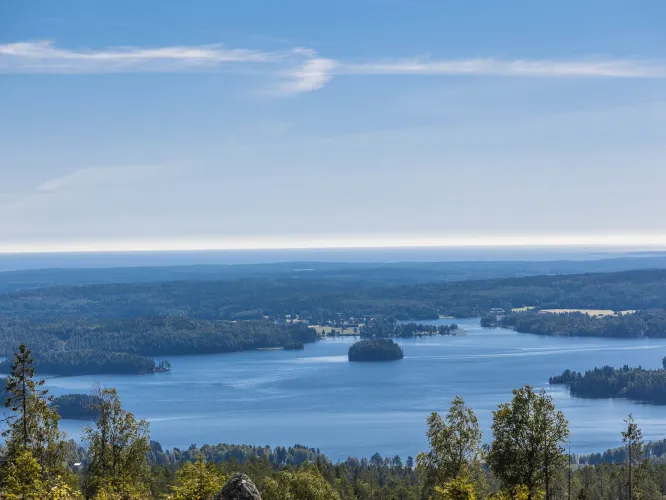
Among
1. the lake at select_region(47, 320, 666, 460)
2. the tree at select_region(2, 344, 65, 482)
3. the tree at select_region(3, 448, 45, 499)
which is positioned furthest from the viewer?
the lake at select_region(47, 320, 666, 460)

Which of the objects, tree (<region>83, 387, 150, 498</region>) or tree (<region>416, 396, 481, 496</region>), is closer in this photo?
tree (<region>416, 396, 481, 496</region>)

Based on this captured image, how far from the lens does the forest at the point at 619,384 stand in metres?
139

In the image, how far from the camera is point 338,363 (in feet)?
607

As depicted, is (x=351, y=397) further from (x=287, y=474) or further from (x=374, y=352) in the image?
(x=287, y=474)

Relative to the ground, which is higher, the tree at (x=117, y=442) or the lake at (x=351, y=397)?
the tree at (x=117, y=442)

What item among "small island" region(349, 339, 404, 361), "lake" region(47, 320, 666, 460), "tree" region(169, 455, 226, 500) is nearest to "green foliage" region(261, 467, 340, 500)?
"tree" region(169, 455, 226, 500)

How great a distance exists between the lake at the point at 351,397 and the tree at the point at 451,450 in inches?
2646

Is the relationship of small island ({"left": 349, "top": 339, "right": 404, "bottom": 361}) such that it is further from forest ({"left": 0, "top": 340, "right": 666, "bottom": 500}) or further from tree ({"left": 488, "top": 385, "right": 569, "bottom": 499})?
tree ({"left": 488, "top": 385, "right": 569, "bottom": 499})

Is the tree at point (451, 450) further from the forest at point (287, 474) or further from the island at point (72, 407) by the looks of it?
the island at point (72, 407)

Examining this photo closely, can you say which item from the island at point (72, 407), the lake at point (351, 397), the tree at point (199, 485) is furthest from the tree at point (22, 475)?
the island at point (72, 407)

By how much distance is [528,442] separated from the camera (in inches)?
1260

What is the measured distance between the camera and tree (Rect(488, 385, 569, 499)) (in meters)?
31.6

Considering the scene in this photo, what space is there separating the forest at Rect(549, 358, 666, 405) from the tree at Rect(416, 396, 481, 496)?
113m

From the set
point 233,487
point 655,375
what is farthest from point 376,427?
point 233,487
